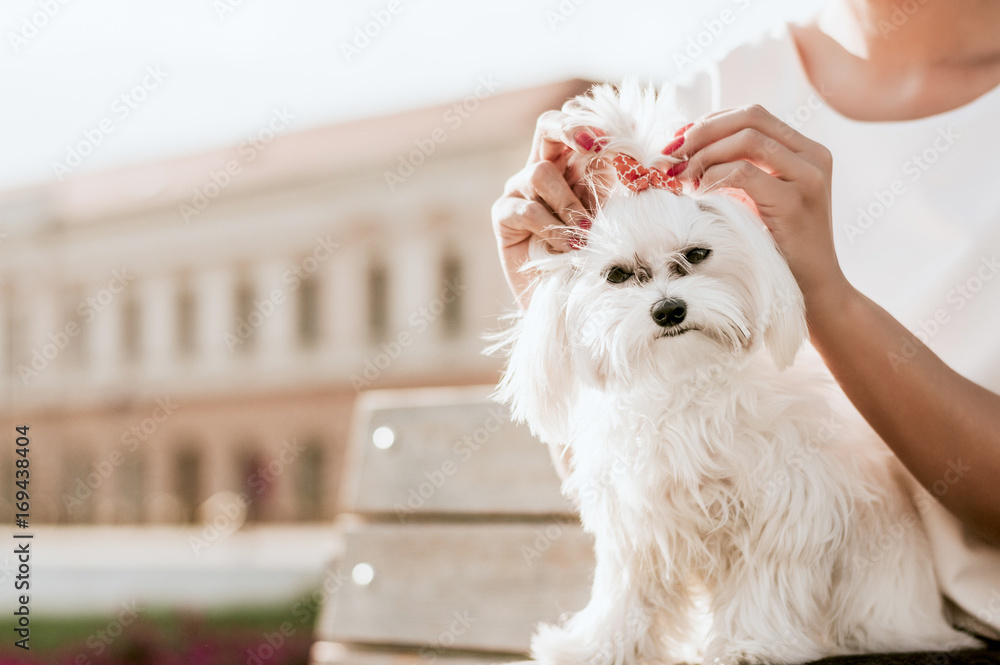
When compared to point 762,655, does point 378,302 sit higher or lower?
lower

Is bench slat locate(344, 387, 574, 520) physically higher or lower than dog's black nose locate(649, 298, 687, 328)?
lower

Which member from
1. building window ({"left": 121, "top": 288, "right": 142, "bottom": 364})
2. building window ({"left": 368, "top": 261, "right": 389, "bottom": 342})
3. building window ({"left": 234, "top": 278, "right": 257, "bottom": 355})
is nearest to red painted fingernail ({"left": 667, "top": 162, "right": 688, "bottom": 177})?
building window ({"left": 368, "top": 261, "right": 389, "bottom": 342})

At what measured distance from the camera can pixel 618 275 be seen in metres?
1.28

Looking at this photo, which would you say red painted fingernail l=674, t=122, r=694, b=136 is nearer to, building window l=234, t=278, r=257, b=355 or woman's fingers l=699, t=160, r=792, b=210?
woman's fingers l=699, t=160, r=792, b=210

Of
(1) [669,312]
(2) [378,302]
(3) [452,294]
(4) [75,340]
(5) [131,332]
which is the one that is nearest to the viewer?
(1) [669,312]

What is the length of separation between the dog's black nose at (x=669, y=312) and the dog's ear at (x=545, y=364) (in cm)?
17

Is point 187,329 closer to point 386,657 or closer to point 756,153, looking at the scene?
point 386,657

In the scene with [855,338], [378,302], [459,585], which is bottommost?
[378,302]

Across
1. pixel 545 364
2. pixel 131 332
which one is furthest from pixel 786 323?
pixel 131 332

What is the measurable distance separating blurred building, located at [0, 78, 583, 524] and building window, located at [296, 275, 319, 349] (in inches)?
2.0

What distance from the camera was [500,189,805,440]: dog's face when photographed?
120cm

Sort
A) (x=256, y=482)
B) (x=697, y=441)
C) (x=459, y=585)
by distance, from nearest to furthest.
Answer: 1. (x=697, y=441)
2. (x=459, y=585)
3. (x=256, y=482)

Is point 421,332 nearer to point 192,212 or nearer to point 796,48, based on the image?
point 192,212

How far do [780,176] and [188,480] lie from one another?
24180 mm
